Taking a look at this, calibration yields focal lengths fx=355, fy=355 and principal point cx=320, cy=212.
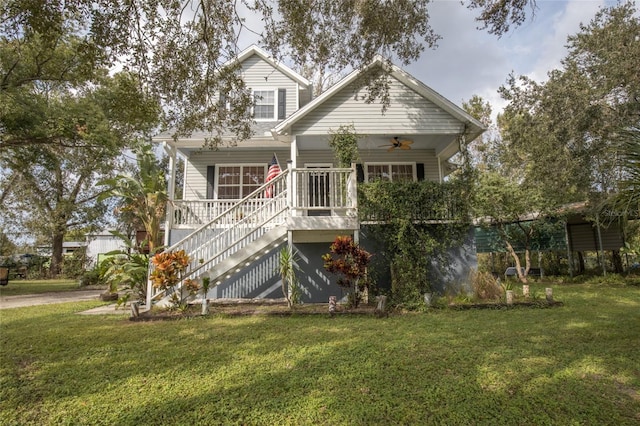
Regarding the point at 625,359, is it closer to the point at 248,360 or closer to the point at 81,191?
the point at 248,360

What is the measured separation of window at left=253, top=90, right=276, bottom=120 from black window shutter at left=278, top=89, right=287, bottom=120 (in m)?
0.21

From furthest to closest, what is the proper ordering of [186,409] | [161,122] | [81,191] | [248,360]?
[81,191], [161,122], [248,360], [186,409]

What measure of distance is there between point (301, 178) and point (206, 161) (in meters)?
4.92

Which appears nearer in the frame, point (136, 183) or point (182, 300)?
point (182, 300)

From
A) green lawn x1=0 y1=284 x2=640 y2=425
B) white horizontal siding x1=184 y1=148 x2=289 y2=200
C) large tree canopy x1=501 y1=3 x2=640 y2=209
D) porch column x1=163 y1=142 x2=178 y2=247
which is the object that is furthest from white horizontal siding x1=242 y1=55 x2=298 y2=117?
green lawn x1=0 y1=284 x2=640 y2=425

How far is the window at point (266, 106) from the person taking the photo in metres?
14.5

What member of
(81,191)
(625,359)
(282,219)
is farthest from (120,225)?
(625,359)

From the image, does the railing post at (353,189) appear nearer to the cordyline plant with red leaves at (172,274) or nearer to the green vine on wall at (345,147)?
the green vine on wall at (345,147)

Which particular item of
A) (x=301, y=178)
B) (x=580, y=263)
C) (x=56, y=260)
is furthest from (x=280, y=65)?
(x=56, y=260)

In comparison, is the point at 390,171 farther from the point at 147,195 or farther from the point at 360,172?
the point at 147,195

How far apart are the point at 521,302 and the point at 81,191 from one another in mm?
29637

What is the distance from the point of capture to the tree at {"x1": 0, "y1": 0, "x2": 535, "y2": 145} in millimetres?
5551

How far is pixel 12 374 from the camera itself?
4504 millimetres

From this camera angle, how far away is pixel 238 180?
13.4 metres
